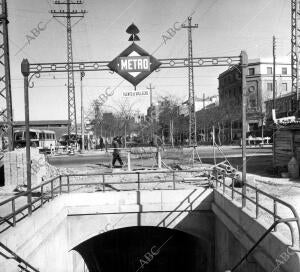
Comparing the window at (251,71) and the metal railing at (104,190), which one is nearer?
the metal railing at (104,190)

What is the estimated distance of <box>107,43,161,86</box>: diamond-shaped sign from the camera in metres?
9.65

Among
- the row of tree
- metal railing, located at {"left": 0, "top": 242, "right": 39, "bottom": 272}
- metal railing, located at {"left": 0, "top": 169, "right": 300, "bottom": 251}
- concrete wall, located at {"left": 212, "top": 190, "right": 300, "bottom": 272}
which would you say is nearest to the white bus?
the row of tree

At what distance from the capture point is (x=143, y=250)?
590 inches

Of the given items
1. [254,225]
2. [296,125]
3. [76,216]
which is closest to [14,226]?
[76,216]

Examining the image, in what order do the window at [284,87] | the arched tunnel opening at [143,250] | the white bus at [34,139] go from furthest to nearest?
the window at [284,87], the white bus at [34,139], the arched tunnel opening at [143,250]

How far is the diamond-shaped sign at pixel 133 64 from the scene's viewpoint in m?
9.65

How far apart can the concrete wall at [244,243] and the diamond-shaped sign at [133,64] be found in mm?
4153

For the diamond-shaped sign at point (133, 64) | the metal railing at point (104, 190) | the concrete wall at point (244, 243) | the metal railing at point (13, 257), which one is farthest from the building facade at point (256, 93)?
the metal railing at point (13, 257)

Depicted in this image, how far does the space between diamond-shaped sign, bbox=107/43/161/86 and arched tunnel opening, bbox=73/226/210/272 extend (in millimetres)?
6937

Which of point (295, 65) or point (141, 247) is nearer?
point (141, 247)

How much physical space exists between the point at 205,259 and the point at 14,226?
6917 millimetres

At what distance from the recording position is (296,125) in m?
17.1

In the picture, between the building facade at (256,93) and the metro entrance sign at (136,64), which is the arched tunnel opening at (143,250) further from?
the building facade at (256,93)

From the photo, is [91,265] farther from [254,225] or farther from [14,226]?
[254,225]
